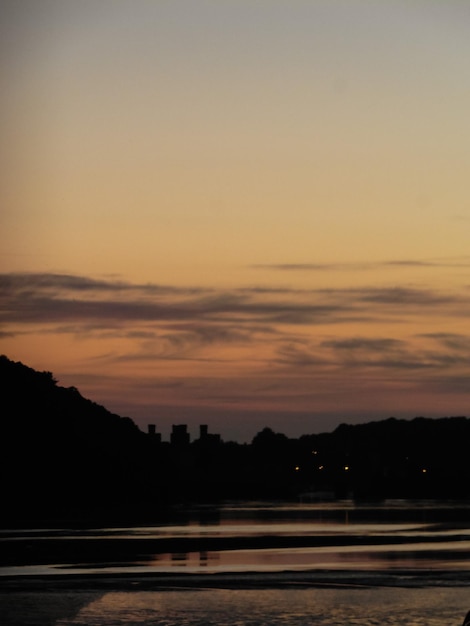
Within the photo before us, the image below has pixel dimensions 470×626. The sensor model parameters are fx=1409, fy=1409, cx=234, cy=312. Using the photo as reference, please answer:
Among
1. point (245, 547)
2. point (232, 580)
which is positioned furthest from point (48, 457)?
point (232, 580)

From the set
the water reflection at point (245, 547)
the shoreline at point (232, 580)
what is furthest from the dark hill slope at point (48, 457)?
the shoreline at point (232, 580)

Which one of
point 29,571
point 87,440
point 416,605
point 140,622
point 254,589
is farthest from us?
point 87,440

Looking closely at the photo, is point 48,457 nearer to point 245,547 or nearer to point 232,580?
point 245,547

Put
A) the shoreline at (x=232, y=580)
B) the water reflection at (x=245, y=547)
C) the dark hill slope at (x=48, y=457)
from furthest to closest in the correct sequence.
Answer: the dark hill slope at (x=48, y=457)
the water reflection at (x=245, y=547)
the shoreline at (x=232, y=580)

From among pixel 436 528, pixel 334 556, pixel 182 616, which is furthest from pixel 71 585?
pixel 436 528

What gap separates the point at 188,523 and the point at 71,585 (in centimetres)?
5406

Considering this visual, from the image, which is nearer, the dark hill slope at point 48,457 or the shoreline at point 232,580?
the shoreline at point 232,580

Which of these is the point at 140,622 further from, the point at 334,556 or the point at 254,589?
the point at 334,556

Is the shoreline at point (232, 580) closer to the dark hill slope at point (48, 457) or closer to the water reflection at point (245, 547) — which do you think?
the water reflection at point (245, 547)

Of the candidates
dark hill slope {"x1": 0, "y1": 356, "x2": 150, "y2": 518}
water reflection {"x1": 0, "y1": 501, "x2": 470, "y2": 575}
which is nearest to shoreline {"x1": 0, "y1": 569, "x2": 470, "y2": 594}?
water reflection {"x1": 0, "y1": 501, "x2": 470, "y2": 575}

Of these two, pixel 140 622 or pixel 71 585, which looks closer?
pixel 140 622

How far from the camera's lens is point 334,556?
56812mm

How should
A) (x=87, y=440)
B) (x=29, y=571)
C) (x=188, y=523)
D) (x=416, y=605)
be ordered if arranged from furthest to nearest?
(x=87, y=440) < (x=188, y=523) < (x=29, y=571) < (x=416, y=605)

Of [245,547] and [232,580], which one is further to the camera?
[245,547]
